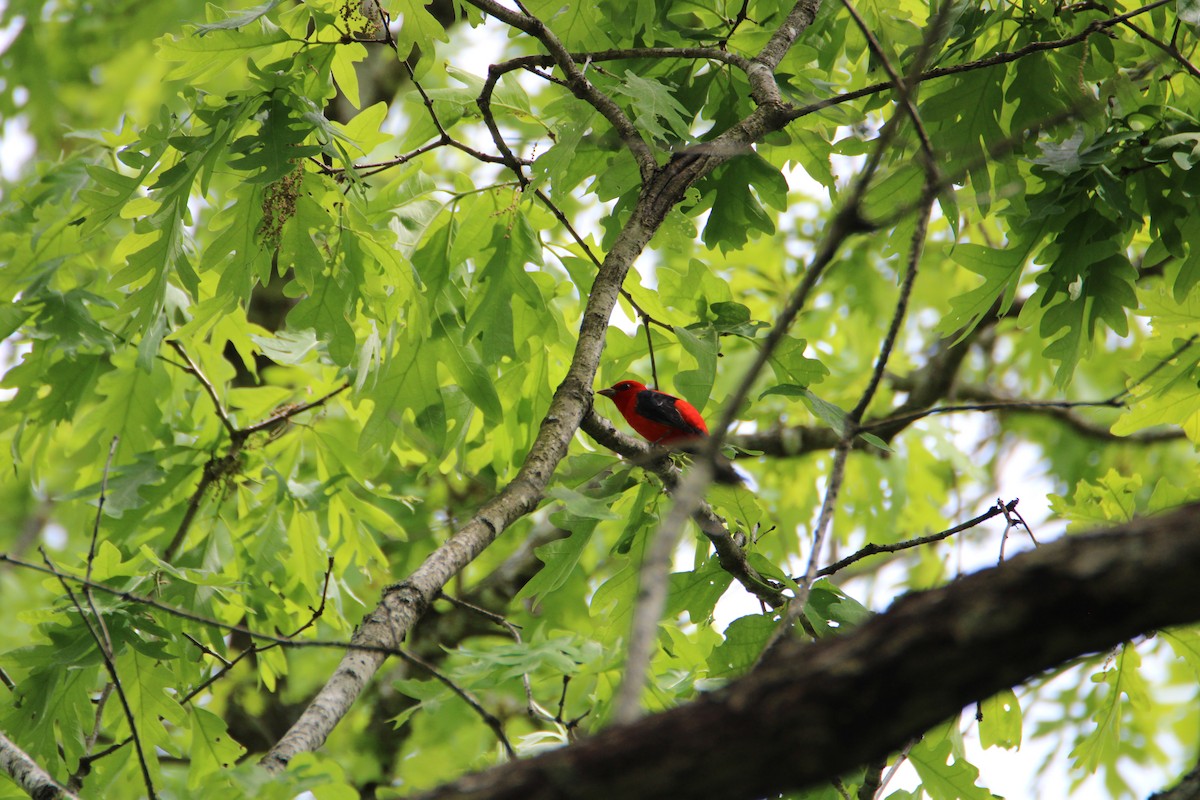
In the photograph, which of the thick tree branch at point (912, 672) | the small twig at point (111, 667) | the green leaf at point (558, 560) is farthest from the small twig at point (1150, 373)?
the small twig at point (111, 667)

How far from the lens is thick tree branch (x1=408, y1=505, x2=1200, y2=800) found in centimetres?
120

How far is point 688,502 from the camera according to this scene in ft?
4.18

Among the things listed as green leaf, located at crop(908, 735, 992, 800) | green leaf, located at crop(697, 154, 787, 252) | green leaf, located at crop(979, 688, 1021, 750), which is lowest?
green leaf, located at crop(908, 735, 992, 800)

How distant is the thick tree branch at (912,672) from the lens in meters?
1.20

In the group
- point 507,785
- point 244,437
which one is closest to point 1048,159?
point 507,785

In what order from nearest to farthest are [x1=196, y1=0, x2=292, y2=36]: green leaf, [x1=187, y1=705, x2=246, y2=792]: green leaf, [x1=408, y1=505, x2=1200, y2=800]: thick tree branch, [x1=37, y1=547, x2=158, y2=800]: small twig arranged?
1. [x1=408, y1=505, x2=1200, y2=800]: thick tree branch
2. [x1=37, y1=547, x2=158, y2=800]: small twig
3. [x1=196, y1=0, x2=292, y2=36]: green leaf
4. [x1=187, y1=705, x2=246, y2=792]: green leaf

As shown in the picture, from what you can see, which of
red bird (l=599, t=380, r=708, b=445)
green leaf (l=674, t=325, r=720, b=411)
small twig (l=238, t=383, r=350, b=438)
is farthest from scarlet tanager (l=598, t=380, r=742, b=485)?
green leaf (l=674, t=325, r=720, b=411)

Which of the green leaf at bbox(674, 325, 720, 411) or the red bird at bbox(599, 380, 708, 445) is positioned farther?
the red bird at bbox(599, 380, 708, 445)

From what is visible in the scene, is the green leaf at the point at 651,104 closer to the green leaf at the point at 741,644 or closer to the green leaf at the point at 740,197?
the green leaf at the point at 740,197

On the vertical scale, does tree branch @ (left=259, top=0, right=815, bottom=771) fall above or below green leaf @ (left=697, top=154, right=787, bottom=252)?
below

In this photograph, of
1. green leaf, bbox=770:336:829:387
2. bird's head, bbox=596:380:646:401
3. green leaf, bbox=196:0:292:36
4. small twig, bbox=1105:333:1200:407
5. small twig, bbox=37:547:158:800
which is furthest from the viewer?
bird's head, bbox=596:380:646:401

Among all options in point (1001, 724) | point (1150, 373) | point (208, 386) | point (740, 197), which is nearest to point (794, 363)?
point (740, 197)

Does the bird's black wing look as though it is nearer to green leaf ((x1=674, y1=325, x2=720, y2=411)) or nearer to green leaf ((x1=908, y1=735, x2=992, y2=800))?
green leaf ((x1=674, y1=325, x2=720, y2=411))

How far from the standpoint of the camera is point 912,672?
1207mm
